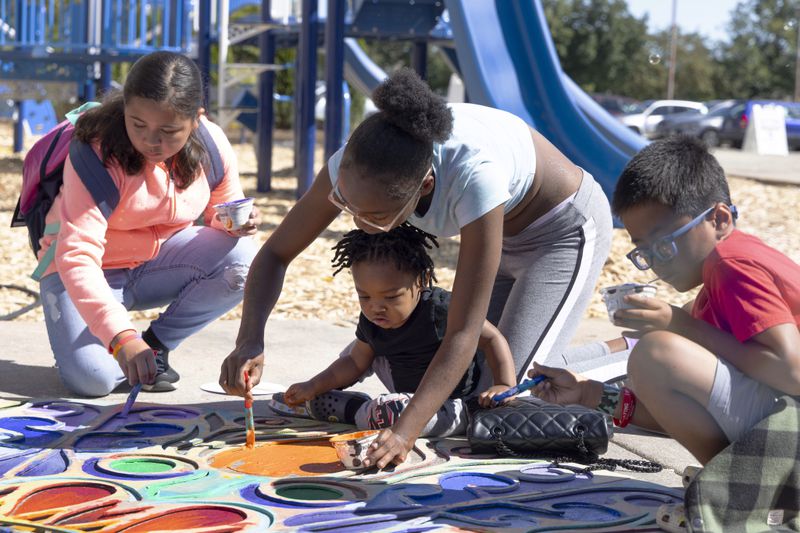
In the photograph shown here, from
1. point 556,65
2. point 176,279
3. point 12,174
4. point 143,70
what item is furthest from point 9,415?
point 12,174

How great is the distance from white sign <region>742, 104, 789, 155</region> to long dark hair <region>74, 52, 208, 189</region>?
22.8 meters

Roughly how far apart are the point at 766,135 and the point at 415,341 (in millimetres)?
24010

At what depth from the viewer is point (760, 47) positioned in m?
53.2

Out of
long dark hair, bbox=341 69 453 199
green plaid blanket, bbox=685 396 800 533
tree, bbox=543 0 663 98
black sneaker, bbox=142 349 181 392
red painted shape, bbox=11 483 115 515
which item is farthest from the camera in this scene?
tree, bbox=543 0 663 98

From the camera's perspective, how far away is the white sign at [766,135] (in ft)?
82.4

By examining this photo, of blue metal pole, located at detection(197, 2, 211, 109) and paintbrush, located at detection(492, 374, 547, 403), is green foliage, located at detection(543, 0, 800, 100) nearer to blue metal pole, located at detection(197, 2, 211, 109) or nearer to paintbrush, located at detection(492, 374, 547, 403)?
blue metal pole, located at detection(197, 2, 211, 109)

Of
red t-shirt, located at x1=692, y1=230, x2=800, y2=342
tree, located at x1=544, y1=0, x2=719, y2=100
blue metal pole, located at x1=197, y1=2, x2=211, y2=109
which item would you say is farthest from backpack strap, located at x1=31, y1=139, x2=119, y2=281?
tree, located at x1=544, y1=0, x2=719, y2=100

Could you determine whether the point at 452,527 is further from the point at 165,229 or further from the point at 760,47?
the point at 760,47

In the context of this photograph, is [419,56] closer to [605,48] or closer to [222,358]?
[222,358]

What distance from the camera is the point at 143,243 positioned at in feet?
13.6

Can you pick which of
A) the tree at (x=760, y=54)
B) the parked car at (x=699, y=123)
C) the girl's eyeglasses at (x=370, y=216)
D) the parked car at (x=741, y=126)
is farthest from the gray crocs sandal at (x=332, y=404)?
the tree at (x=760, y=54)

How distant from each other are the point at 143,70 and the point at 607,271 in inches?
167

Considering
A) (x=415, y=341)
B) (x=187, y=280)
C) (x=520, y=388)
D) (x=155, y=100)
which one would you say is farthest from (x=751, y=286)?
(x=187, y=280)

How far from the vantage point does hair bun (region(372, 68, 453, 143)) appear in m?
2.82
